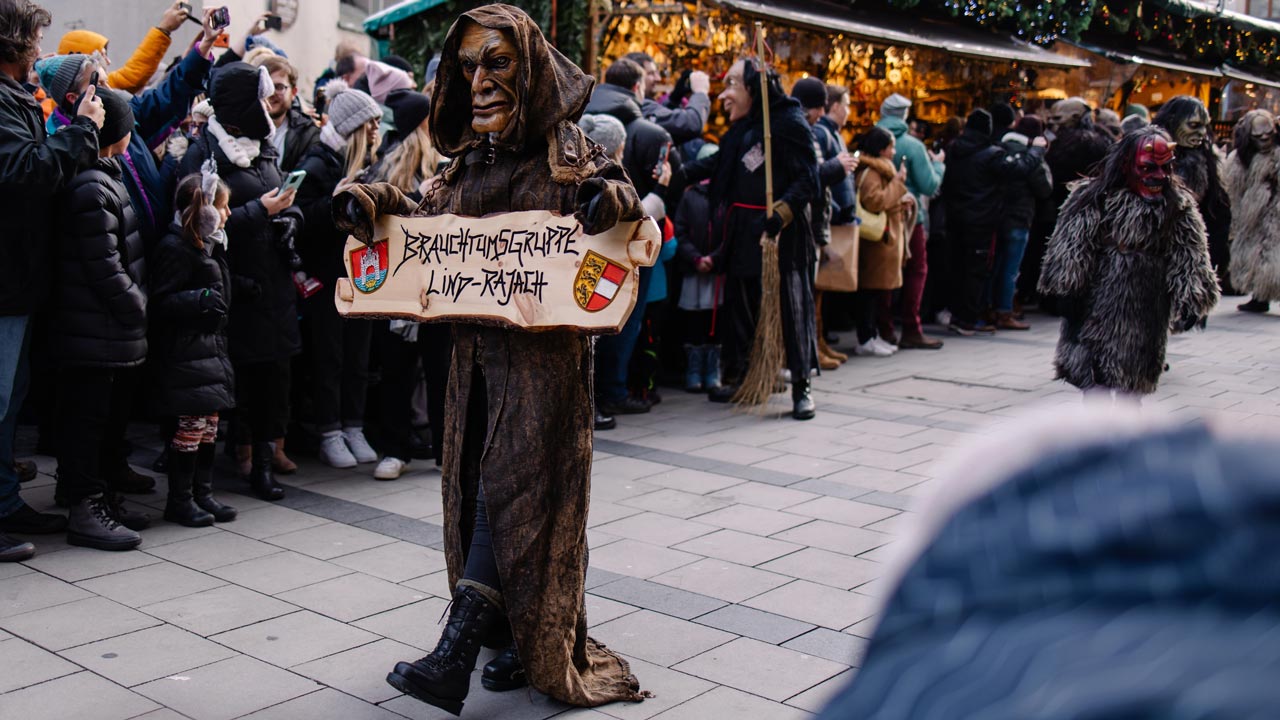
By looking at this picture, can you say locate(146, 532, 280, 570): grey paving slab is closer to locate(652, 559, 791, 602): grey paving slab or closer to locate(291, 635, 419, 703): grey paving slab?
locate(291, 635, 419, 703): grey paving slab

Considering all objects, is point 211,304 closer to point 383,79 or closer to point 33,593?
point 33,593

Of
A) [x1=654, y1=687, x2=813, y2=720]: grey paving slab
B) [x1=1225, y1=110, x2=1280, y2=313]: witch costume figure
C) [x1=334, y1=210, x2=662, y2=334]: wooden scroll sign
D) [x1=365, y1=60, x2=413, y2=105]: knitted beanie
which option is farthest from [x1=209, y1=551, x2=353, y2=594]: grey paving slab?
[x1=1225, y1=110, x2=1280, y2=313]: witch costume figure

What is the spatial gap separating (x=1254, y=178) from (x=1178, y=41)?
7.31 metres

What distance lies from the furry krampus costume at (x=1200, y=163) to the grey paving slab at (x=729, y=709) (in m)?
8.17

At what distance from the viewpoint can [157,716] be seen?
12.0 feet

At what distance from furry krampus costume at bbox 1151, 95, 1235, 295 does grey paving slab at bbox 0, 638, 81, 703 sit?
9.35 meters

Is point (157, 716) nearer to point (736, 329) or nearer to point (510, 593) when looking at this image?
point (510, 593)

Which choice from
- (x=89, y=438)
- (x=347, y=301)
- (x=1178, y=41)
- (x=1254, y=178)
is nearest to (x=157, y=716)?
(x=347, y=301)

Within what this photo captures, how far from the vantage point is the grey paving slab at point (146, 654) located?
13.0ft

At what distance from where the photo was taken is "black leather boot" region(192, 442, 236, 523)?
572 cm

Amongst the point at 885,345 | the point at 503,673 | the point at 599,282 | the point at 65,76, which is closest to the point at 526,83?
the point at 599,282

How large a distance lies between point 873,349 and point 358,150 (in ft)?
18.9

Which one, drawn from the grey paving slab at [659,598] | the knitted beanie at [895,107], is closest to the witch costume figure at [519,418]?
the grey paving slab at [659,598]

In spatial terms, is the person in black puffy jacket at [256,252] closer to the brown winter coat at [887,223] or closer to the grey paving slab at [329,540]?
the grey paving slab at [329,540]
